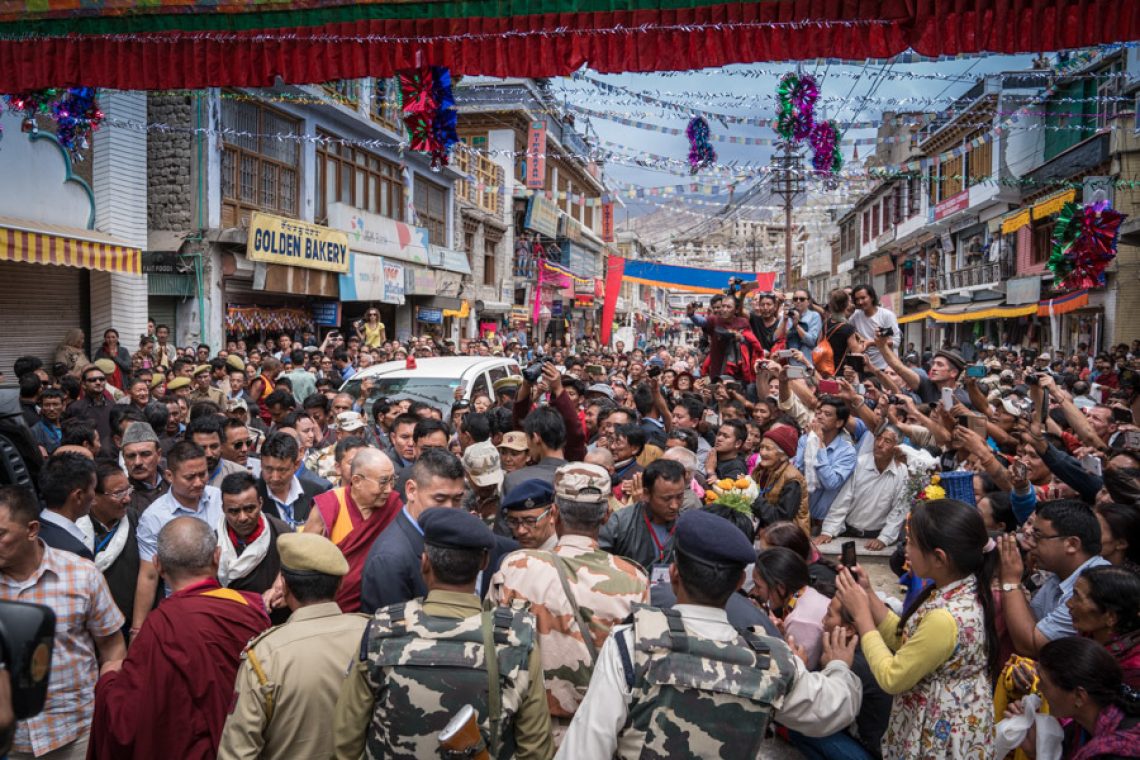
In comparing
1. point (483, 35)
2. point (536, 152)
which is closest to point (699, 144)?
point (483, 35)

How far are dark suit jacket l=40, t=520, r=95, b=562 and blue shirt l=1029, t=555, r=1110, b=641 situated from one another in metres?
4.48

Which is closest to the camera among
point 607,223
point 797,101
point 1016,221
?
point 797,101

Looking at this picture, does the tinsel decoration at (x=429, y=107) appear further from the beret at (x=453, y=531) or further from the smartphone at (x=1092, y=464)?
the smartphone at (x=1092, y=464)

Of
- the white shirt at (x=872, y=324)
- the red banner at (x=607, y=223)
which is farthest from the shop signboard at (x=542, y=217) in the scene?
the white shirt at (x=872, y=324)

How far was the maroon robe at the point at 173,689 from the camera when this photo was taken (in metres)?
2.82

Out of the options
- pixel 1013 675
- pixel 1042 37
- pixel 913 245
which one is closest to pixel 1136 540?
pixel 1013 675

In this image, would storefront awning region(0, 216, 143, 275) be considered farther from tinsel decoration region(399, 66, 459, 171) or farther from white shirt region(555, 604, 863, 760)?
white shirt region(555, 604, 863, 760)

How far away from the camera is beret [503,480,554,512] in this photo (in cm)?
377

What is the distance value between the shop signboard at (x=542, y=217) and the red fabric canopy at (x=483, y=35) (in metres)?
28.3

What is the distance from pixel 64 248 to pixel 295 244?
5.67m

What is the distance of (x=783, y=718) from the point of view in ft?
8.24

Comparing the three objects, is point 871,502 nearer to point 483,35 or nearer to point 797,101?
point 483,35

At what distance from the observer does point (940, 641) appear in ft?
9.20

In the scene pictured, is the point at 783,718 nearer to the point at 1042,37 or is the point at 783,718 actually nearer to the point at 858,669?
the point at 858,669
